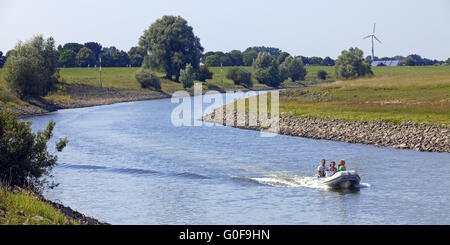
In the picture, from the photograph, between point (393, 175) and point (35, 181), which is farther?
point (393, 175)

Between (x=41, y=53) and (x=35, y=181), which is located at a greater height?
(x=41, y=53)

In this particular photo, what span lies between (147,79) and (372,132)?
99037mm

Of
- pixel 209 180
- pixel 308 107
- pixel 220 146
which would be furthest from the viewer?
pixel 308 107

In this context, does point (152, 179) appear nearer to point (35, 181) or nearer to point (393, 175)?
point (35, 181)

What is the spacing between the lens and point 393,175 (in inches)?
1577

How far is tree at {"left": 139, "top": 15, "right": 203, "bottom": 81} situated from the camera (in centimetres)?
16212

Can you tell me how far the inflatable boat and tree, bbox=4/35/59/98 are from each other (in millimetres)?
79903

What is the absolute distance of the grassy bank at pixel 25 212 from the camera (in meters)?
21.1

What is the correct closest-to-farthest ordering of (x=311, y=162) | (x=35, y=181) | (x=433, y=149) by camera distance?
(x=35, y=181) < (x=311, y=162) < (x=433, y=149)

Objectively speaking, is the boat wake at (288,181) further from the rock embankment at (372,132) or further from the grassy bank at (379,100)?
the grassy bank at (379,100)

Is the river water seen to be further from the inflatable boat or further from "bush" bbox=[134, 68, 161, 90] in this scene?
"bush" bbox=[134, 68, 161, 90]

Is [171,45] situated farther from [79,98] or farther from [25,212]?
[25,212]

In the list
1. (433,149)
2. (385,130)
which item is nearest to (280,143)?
(385,130)
